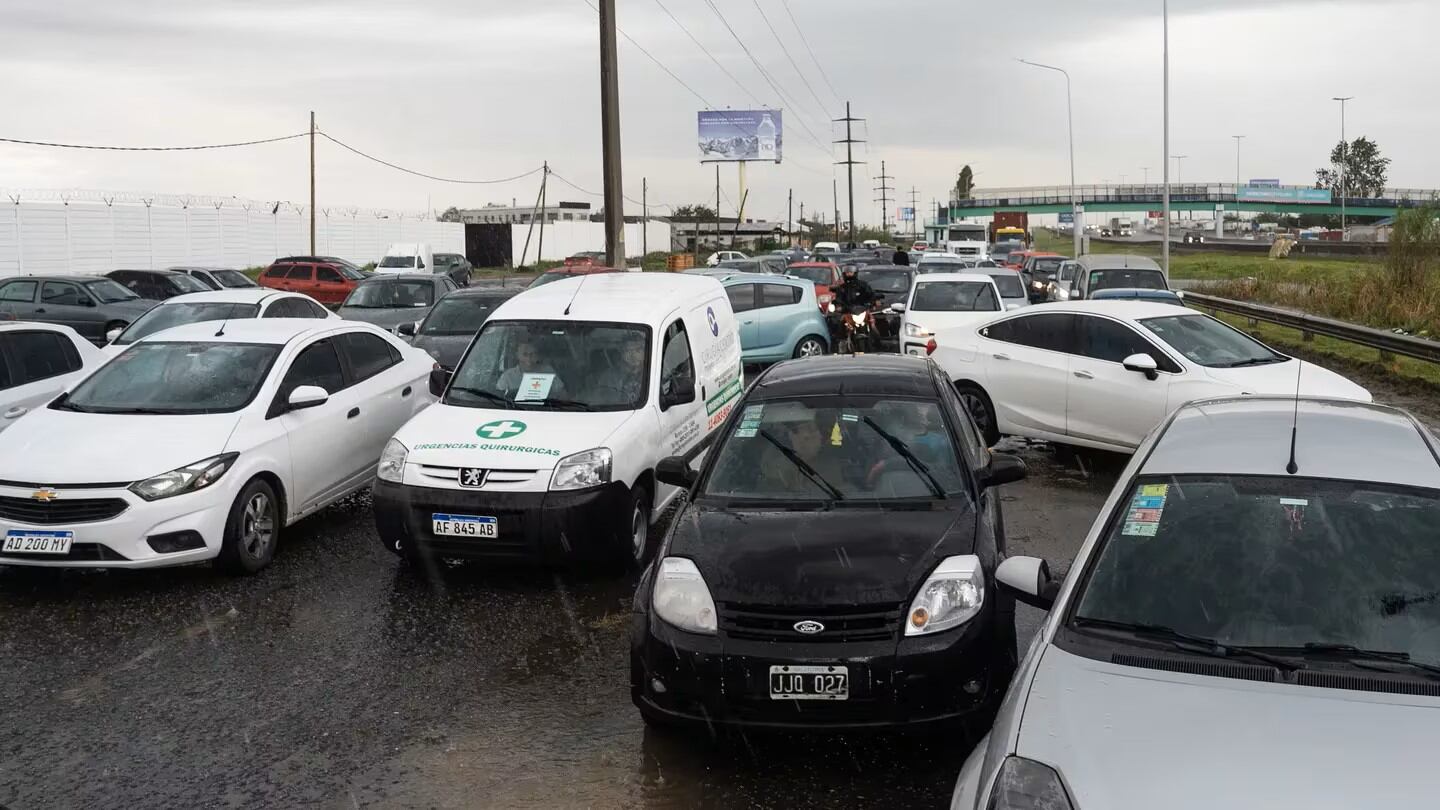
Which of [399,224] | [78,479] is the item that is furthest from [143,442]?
[399,224]

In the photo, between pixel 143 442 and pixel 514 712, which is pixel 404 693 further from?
pixel 143 442

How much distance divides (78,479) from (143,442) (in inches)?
19.4

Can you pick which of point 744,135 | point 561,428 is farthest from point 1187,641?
point 744,135

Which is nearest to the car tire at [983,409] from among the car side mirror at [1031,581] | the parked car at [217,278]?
the car side mirror at [1031,581]

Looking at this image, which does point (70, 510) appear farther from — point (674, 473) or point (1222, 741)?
point (1222, 741)

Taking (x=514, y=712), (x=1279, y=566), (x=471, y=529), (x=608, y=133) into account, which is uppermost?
(x=608, y=133)

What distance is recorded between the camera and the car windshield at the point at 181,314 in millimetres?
14898

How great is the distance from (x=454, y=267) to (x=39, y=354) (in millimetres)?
36906

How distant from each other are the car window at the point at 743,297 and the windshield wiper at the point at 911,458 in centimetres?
1320

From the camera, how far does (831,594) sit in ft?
16.0

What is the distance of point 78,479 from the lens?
725 centimetres

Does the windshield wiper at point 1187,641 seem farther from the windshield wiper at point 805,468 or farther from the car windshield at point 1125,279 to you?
the car windshield at point 1125,279

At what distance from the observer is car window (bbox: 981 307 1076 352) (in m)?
11.8

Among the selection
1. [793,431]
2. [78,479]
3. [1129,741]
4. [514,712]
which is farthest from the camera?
[78,479]
